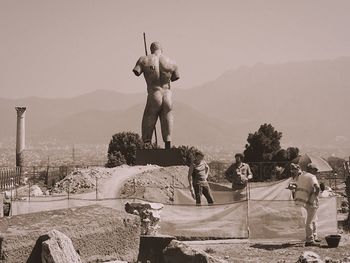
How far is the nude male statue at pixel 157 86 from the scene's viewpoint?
17.7 metres

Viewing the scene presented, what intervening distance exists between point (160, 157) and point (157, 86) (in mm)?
2083

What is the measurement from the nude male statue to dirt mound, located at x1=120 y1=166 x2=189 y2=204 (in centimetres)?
133

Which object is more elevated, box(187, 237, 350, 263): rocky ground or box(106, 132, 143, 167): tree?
box(106, 132, 143, 167): tree

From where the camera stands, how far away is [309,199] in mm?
11273

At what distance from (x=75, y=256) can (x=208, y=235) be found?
5800mm

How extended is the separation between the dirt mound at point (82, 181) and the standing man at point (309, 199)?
22.4 feet

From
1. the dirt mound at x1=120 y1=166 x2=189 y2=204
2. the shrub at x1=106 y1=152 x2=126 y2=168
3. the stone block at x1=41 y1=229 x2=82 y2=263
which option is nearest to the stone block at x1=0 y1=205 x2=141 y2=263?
the stone block at x1=41 y1=229 x2=82 y2=263

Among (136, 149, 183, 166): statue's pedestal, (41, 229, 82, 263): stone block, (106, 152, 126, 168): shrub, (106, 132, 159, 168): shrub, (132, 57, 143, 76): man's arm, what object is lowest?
(41, 229, 82, 263): stone block

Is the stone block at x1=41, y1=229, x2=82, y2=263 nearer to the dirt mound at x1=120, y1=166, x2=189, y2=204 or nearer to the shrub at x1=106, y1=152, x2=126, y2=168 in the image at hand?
the dirt mound at x1=120, y1=166, x2=189, y2=204

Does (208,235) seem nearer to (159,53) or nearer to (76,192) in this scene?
(76,192)

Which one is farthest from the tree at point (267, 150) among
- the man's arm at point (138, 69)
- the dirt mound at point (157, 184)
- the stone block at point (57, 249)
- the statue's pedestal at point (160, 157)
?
the stone block at point (57, 249)

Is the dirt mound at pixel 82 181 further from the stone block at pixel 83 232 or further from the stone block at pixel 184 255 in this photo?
the stone block at pixel 83 232

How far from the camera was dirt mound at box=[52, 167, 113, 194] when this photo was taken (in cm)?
1681

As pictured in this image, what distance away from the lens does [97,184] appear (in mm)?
16734
